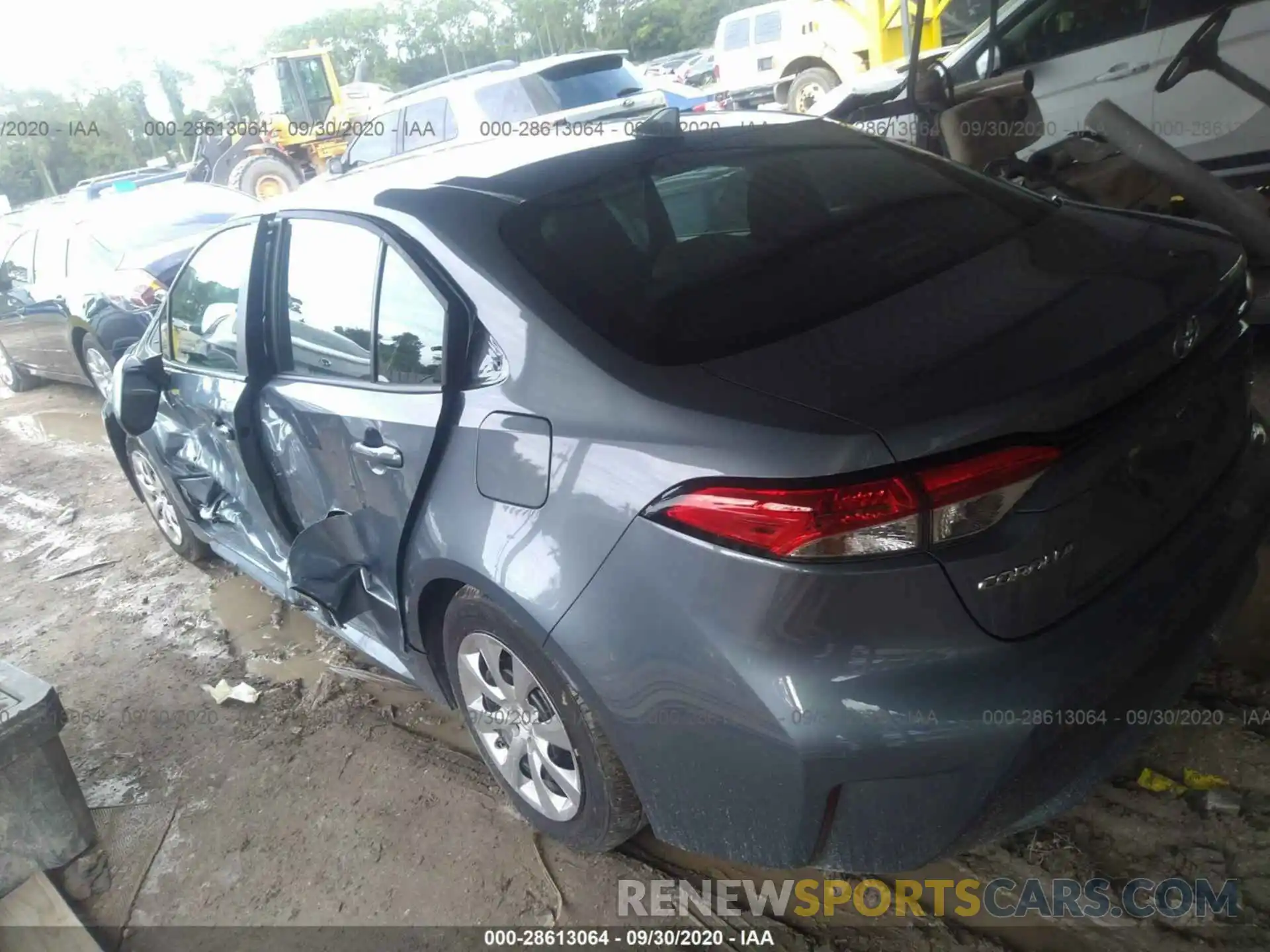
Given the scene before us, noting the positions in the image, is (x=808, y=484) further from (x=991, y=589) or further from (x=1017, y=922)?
(x=1017, y=922)

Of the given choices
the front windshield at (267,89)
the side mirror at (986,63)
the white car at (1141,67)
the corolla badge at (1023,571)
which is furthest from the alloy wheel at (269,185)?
the corolla badge at (1023,571)

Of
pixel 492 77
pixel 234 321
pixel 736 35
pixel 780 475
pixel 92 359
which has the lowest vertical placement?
pixel 92 359

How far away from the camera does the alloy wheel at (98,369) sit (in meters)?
7.00

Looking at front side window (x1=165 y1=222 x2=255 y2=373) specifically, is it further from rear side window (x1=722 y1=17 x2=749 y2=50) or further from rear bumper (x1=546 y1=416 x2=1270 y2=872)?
rear side window (x1=722 y1=17 x2=749 y2=50)

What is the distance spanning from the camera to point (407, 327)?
7.55 feet

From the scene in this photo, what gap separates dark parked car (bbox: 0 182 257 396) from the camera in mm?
6895

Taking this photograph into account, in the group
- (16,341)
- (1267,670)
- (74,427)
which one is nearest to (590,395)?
(1267,670)

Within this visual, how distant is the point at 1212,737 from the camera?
7.89 ft

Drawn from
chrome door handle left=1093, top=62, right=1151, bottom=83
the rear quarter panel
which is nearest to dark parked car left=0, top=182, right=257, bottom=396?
the rear quarter panel

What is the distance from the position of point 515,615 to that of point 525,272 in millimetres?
730

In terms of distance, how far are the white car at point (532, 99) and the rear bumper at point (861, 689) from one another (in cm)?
842

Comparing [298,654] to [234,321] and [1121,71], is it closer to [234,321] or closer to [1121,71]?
[234,321]

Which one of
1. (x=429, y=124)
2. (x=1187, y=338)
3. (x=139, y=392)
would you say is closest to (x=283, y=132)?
(x=429, y=124)

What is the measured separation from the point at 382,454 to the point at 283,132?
17.9m
